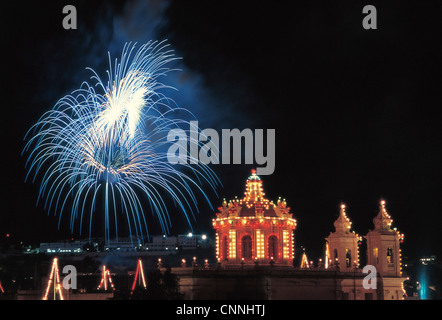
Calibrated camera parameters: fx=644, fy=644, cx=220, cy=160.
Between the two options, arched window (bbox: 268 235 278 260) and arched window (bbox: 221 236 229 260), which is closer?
arched window (bbox: 268 235 278 260)

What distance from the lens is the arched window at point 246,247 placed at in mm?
54419

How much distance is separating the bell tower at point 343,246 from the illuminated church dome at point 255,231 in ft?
23.1

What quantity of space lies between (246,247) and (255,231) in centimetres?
161

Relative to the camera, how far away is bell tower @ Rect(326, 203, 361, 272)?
60625 mm

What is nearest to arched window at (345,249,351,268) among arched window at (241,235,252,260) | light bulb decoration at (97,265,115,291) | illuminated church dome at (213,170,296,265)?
illuminated church dome at (213,170,296,265)

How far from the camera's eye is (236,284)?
164ft

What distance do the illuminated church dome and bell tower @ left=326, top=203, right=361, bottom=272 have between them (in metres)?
7.05

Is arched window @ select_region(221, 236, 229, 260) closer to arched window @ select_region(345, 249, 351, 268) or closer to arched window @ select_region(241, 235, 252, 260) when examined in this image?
arched window @ select_region(241, 235, 252, 260)

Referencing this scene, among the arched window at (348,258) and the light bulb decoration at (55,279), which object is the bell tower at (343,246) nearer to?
the arched window at (348,258)

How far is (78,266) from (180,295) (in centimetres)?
5518

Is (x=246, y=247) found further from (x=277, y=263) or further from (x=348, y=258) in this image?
(x=348, y=258)

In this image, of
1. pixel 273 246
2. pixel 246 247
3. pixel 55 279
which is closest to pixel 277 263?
pixel 273 246

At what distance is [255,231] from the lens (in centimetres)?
5438
